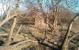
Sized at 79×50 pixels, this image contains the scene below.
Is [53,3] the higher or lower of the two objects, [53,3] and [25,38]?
the higher

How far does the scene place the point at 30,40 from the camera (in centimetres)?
1120

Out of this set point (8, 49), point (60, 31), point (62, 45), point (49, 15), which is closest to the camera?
point (8, 49)

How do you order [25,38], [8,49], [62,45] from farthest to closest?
[25,38] < [62,45] < [8,49]

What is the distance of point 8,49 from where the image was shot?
987 cm

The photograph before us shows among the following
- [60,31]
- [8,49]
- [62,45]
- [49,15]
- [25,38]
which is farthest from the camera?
[49,15]

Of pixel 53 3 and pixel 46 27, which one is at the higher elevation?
pixel 53 3

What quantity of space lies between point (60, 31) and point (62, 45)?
6.58 ft

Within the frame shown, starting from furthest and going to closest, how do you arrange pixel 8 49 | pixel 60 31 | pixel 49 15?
1. pixel 49 15
2. pixel 60 31
3. pixel 8 49

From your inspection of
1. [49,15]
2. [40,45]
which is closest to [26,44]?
[40,45]

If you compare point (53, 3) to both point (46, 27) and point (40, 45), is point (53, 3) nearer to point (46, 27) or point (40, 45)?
point (46, 27)

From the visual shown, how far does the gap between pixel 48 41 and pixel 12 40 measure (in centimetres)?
180

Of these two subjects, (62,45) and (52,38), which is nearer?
(62,45)

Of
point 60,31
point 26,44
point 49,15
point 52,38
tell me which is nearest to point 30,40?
point 26,44

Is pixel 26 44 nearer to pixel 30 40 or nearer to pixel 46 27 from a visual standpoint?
pixel 30 40
